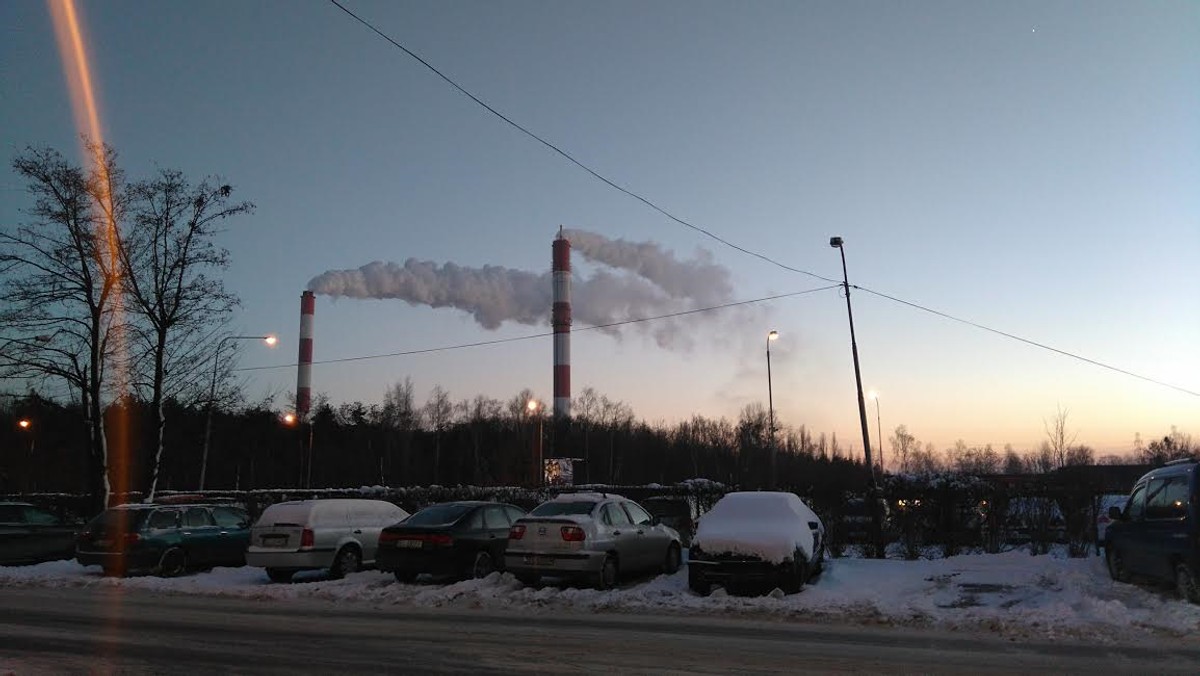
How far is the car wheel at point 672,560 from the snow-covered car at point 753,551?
2.26 metres

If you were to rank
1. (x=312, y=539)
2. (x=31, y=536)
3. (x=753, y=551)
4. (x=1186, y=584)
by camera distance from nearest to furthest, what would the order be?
(x=1186, y=584), (x=753, y=551), (x=312, y=539), (x=31, y=536)

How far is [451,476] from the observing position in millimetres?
94438

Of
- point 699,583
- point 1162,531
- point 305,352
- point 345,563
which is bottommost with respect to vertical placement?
point 699,583

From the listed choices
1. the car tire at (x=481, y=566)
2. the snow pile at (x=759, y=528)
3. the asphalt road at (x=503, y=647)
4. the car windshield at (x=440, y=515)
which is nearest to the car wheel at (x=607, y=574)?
the snow pile at (x=759, y=528)

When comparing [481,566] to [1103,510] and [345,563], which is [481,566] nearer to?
[345,563]

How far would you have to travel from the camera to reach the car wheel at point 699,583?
44.2 ft

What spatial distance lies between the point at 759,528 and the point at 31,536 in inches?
692

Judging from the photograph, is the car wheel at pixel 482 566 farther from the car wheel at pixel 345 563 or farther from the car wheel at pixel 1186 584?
the car wheel at pixel 1186 584

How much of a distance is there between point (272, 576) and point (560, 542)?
22.0 ft

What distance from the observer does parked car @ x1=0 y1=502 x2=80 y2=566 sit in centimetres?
1989

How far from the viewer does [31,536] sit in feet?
66.3

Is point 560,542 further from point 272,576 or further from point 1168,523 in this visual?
point 1168,523

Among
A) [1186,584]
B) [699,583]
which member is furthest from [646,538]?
[1186,584]

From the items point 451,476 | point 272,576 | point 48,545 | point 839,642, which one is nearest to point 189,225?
point 48,545
